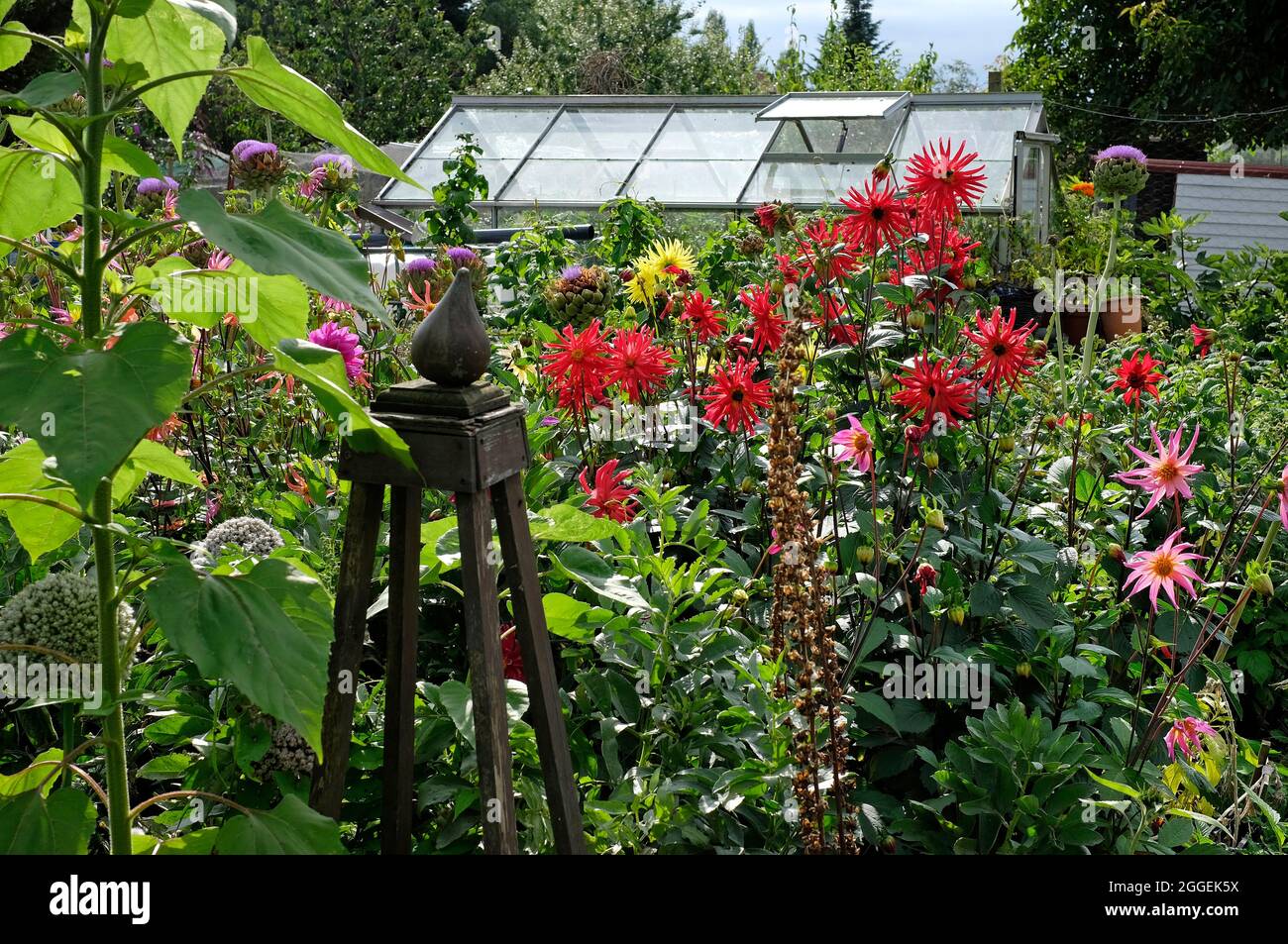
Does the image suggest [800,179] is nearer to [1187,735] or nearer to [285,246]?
[1187,735]

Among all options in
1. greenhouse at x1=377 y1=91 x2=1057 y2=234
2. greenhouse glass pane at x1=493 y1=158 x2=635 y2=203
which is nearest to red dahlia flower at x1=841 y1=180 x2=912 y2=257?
greenhouse at x1=377 y1=91 x2=1057 y2=234

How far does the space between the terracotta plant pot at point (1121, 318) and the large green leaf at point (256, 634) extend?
4.54 metres

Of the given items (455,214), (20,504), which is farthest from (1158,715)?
(455,214)

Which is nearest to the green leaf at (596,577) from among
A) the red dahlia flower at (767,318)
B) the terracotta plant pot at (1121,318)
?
the red dahlia flower at (767,318)

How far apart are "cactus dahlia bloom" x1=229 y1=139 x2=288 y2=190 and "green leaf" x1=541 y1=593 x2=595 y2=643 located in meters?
2.02

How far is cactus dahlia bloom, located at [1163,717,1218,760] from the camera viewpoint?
1.82 meters

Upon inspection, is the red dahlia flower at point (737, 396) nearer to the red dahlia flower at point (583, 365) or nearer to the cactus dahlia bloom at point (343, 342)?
the red dahlia flower at point (583, 365)

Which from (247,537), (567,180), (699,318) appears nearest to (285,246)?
(247,537)

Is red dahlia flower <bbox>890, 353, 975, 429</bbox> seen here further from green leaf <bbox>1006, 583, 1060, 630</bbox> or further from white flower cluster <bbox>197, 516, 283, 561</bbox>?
white flower cluster <bbox>197, 516, 283, 561</bbox>

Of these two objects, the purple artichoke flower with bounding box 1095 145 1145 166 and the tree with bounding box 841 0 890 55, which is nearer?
the purple artichoke flower with bounding box 1095 145 1145 166

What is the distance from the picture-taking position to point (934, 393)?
78.3 inches

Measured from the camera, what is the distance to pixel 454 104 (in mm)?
12555

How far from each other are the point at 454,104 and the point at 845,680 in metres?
11.8
